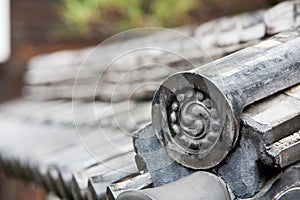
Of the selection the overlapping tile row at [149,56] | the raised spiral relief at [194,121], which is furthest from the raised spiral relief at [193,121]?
the overlapping tile row at [149,56]

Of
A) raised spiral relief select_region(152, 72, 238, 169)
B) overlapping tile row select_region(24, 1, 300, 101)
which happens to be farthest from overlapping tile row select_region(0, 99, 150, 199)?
raised spiral relief select_region(152, 72, 238, 169)

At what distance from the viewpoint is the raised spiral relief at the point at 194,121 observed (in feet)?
4.53

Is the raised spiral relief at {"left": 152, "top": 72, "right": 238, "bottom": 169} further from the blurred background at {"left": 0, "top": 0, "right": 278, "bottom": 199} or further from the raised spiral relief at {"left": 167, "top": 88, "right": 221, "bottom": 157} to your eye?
the blurred background at {"left": 0, "top": 0, "right": 278, "bottom": 199}

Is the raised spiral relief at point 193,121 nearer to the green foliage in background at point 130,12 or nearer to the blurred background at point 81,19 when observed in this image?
the blurred background at point 81,19

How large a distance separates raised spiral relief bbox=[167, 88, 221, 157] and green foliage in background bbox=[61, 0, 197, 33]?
342cm

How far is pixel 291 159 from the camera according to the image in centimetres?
133

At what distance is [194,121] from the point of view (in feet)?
4.66

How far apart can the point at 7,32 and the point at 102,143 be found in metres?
5.37

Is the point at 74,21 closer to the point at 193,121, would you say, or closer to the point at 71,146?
the point at 71,146

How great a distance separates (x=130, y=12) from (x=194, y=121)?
158 inches

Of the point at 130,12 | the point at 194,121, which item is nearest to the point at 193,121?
the point at 194,121

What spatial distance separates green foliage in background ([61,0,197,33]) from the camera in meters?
4.90

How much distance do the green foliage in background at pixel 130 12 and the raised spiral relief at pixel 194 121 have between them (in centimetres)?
342

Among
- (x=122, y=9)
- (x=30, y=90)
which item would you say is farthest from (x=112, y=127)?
(x=30, y=90)
